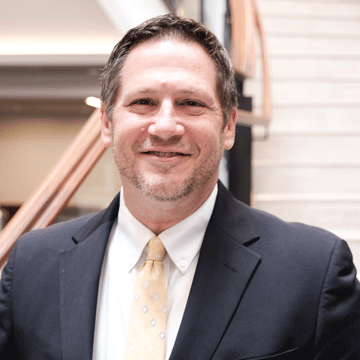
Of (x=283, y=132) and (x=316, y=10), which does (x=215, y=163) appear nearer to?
(x=283, y=132)

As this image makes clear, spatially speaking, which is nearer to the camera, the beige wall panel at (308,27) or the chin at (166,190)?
the chin at (166,190)

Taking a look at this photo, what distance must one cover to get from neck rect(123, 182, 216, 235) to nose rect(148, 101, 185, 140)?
0.48 ft

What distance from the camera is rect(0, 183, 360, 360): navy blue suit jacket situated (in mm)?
918

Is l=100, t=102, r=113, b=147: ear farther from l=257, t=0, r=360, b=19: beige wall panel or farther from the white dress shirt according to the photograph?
l=257, t=0, r=360, b=19: beige wall panel

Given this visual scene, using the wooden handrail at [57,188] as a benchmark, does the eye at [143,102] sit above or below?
above

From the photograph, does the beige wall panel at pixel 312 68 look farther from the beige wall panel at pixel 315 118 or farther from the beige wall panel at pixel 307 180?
the beige wall panel at pixel 307 180

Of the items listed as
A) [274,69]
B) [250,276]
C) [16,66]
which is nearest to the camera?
[250,276]

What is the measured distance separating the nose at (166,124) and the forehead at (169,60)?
0.08 m

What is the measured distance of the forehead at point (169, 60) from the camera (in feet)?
3.30

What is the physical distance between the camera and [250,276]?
973 millimetres

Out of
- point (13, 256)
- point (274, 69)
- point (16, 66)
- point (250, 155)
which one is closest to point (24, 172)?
point (16, 66)

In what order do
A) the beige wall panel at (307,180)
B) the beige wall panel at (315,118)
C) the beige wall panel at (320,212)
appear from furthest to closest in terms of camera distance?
the beige wall panel at (315,118), the beige wall panel at (307,180), the beige wall panel at (320,212)

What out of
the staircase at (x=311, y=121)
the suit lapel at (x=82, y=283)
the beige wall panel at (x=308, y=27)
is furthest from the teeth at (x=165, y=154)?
the beige wall panel at (x=308, y=27)

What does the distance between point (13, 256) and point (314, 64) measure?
11.4 ft
